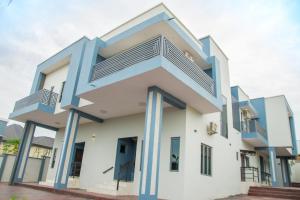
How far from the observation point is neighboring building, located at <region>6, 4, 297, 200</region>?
7.27 metres

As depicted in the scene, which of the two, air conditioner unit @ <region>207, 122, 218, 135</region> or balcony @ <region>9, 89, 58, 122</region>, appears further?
balcony @ <region>9, 89, 58, 122</region>

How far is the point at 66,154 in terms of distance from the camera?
10016 millimetres

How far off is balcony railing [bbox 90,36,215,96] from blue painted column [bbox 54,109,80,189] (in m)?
2.72

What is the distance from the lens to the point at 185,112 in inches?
351

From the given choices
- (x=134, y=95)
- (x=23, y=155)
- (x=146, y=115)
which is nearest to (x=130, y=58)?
(x=134, y=95)

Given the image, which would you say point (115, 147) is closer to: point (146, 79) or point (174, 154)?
point (174, 154)

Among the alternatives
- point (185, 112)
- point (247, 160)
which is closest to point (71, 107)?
point (185, 112)

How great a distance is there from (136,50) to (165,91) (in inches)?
68.3

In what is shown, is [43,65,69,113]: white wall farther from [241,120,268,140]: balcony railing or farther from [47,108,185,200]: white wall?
[241,120,268,140]: balcony railing

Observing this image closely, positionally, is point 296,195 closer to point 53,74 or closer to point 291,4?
point 291,4

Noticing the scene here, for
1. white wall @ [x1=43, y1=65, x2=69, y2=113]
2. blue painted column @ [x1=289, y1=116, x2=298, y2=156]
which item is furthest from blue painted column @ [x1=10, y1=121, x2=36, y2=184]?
blue painted column @ [x1=289, y1=116, x2=298, y2=156]

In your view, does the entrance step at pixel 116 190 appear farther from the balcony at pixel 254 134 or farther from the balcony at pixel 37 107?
the balcony at pixel 254 134

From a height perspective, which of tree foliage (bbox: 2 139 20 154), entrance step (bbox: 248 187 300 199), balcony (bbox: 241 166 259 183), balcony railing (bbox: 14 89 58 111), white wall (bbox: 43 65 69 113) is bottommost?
entrance step (bbox: 248 187 300 199)

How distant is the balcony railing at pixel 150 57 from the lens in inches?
276
